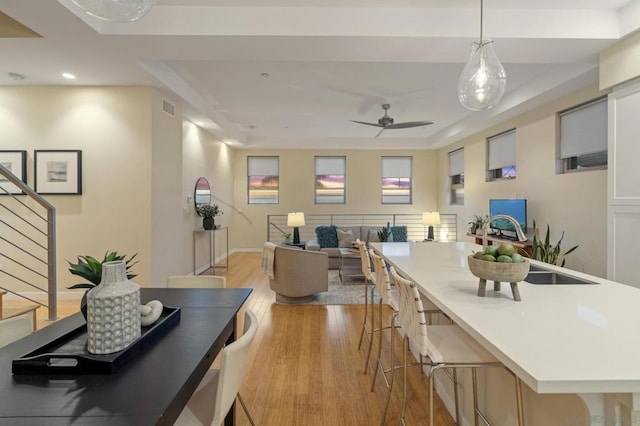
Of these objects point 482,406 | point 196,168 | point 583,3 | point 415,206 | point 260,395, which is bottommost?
point 260,395

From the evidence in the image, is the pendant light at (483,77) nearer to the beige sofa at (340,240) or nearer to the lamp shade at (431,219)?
the beige sofa at (340,240)

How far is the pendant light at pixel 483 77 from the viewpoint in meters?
2.34

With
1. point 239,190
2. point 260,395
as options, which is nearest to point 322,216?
point 239,190

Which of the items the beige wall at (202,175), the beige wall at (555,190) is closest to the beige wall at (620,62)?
the beige wall at (555,190)

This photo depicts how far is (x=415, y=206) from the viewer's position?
9.21 meters

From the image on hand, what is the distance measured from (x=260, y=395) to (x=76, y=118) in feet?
13.0

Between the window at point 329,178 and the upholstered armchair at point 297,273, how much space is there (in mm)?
4767

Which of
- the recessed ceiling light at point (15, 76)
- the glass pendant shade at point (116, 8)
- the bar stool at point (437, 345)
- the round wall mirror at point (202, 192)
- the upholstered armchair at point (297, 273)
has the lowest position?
the upholstered armchair at point (297, 273)

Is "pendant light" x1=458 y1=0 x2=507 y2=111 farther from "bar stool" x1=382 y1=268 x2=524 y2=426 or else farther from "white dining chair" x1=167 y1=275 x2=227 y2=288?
"white dining chair" x1=167 y1=275 x2=227 y2=288

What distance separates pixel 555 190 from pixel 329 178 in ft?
17.9

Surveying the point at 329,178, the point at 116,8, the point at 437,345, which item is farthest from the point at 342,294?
the point at 329,178

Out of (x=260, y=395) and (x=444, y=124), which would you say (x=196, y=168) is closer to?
(x=260, y=395)

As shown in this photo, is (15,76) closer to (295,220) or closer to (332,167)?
(295,220)

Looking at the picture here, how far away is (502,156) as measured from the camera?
6.00 metres
